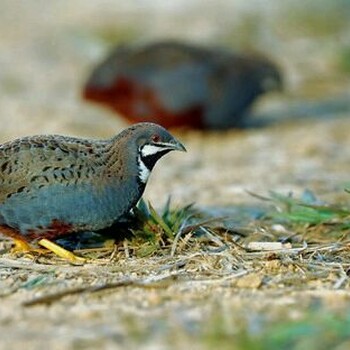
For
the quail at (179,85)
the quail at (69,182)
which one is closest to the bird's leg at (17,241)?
the quail at (69,182)

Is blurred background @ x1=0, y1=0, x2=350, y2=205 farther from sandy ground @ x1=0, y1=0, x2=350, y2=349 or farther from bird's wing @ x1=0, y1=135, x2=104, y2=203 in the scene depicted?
bird's wing @ x1=0, y1=135, x2=104, y2=203

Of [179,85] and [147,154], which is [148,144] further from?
[179,85]

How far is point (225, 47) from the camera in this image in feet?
42.2

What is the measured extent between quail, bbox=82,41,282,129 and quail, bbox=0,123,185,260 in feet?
16.2

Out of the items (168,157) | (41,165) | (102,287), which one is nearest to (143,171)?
(41,165)

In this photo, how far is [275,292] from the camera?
4266 mm

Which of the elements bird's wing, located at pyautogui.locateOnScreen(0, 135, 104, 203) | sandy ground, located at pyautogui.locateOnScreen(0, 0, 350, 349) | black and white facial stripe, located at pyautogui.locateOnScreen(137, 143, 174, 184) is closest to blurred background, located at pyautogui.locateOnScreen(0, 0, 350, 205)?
sandy ground, located at pyautogui.locateOnScreen(0, 0, 350, 349)

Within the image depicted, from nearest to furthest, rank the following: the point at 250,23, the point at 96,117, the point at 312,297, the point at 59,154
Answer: the point at 312,297 → the point at 59,154 → the point at 96,117 → the point at 250,23

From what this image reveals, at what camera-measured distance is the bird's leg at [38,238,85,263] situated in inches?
195

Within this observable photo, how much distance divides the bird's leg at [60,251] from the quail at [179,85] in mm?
5044

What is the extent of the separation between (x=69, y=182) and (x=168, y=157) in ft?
13.5

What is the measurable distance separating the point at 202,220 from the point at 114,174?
34.4 inches

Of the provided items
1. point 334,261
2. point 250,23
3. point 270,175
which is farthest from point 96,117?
point 334,261

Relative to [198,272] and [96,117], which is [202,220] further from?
[96,117]
